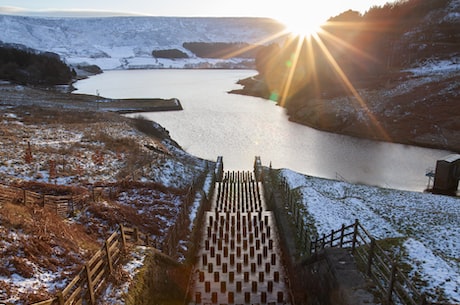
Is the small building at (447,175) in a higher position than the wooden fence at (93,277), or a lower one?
higher

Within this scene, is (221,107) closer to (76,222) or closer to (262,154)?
(262,154)

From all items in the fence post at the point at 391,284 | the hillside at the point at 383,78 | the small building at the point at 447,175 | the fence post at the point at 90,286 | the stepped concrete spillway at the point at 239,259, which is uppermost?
the hillside at the point at 383,78

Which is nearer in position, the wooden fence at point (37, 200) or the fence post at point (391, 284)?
the fence post at point (391, 284)

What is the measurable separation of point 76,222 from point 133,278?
17.0 ft

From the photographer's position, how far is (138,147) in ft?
94.6

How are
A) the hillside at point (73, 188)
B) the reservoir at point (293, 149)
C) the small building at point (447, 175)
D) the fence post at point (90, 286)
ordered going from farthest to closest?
the reservoir at point (293, 149) → the small building at point (447, 175) → the hillside at point (73, 188) → the fence post at point (90, 286)

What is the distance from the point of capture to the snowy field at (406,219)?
10.6 m

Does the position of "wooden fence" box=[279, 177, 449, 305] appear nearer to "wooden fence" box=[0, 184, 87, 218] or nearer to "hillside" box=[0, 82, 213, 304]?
"hillside" box=[0, 82, 213, 304]

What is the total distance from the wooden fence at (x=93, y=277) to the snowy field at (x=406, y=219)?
876 cm

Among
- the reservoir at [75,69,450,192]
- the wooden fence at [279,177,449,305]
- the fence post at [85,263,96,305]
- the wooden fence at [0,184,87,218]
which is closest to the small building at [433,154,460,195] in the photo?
the reservoir at [75,69,450,192]

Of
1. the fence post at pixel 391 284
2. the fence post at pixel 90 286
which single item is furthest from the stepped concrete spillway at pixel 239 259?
the fence post at pixel 90 286

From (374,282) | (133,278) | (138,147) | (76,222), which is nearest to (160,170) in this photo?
(138,147)

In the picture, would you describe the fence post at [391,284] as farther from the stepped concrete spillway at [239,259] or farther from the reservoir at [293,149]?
the reservoir at [293,149]

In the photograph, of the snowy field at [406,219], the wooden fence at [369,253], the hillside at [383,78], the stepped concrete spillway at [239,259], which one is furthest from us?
the hillside at [383,78]
